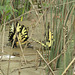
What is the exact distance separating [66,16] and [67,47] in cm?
22

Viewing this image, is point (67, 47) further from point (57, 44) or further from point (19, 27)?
point (19, 27)

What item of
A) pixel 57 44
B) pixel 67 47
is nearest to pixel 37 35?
pixel 57 44

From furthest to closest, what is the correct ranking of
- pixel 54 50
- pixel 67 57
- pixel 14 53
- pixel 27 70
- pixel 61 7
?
pixel 14 53 < pixel 27 70 < pixel 54 50 < pixel 61 7 < pixel 67 57

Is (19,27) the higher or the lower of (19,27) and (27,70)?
the higher

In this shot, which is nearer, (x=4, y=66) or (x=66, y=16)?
(x=66, y=16)

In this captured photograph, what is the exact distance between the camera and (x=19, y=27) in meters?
2.37

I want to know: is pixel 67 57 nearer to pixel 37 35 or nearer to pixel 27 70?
pixel 27 70

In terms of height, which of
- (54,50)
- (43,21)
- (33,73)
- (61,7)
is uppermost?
(61,7)

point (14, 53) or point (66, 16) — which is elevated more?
point (66, 16)

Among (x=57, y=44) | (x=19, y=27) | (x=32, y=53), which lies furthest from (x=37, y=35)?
(x=57, y=44)

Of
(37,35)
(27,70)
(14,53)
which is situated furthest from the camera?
(37,35)

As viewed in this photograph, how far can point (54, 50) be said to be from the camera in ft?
5.18

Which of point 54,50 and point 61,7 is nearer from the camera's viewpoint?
point 61,7

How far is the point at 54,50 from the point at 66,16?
0.31 metres
